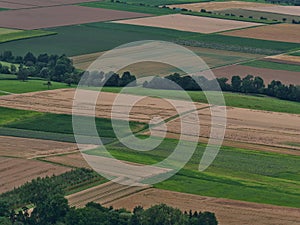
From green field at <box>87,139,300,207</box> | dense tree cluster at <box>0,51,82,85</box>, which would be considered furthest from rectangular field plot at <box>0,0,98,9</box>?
green field at <box>87,139,300,207</box>

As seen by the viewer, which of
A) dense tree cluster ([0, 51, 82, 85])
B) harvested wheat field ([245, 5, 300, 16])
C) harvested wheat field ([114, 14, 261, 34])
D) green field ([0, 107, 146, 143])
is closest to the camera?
green field ([0, 107, 146, 143])

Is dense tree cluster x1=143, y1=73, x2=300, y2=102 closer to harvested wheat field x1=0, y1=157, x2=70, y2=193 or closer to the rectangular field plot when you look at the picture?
harvested wheat field x1=0, y1=157, x2=70, y2=193

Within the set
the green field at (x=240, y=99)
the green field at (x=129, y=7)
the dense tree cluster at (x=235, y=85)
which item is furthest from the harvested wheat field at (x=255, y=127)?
the green field at (x=129, y=7)

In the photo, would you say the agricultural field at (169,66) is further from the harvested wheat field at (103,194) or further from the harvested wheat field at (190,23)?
the harvested wheat field at (103,194)

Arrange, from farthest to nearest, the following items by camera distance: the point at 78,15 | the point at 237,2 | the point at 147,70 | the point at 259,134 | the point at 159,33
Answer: the point at 237,2 → the point at 78,15 → the point at 159,33 → the point at 147,70 → the point at 259,134

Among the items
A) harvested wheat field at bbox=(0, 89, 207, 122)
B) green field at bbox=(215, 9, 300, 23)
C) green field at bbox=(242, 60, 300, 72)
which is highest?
green field at bbox=(215, 9, 300, 23)

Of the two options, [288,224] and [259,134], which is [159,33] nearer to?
[259,134]

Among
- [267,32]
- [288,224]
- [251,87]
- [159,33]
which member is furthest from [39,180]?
[267,32]
